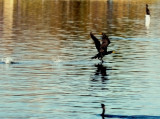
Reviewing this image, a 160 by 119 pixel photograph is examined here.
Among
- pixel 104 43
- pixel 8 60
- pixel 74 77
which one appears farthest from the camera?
pixel 8 60

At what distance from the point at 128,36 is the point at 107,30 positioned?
7.62 metres

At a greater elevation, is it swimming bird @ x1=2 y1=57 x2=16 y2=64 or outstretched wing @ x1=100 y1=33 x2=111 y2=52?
outstretched wing @ x1=100 y1=33 x2=111 y2=52

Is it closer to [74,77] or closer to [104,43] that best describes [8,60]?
[104,43]

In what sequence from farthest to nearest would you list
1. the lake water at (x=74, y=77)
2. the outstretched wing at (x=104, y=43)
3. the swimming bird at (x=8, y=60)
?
1. the swimming bird at (x=8, y=60)
2. the outstretched wing at (x=104, y=43)
3. the lake water at (x=74, y=77)

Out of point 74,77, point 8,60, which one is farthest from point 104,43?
point 74,77

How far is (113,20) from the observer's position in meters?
82.9

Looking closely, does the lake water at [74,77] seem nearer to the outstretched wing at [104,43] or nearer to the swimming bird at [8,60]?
the swimming bird at [8,60]

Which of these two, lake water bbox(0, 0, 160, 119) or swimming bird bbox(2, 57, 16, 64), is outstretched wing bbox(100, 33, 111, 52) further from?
swimming bird bbox(2, 57, 16, 64)

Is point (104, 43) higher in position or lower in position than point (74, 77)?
higher

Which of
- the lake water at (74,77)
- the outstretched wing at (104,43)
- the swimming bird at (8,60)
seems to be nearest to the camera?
the lake water at (74,77)

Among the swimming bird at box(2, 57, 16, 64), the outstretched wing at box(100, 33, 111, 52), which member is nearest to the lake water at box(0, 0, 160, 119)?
the swimming bird at box(2, 57, 16, 64)

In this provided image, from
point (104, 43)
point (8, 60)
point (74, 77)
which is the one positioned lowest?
point (74, 77)

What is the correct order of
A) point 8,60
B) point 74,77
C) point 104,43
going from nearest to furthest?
point 74,77, point 104,43, point 8,60

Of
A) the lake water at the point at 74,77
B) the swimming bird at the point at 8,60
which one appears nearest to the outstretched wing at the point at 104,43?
the lake water at the point at 74,77
